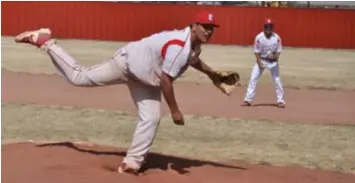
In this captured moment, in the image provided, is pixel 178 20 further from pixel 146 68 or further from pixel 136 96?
pixel 146 68

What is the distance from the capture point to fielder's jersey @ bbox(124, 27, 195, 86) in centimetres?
791

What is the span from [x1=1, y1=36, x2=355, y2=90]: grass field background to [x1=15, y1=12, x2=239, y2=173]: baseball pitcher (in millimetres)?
14437

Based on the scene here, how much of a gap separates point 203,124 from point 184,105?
2.92m

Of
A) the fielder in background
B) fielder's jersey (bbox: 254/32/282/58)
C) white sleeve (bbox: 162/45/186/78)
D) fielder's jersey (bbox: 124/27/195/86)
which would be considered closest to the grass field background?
the fielder in background

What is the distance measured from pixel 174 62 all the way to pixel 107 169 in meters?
1.39

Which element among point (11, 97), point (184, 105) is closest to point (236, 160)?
point (184, 105)

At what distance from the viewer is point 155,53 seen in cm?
813

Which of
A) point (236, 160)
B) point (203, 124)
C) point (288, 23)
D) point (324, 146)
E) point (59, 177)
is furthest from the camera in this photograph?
point (288, 23)

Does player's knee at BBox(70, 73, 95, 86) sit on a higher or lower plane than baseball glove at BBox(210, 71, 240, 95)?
higher

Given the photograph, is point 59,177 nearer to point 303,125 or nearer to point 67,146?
point 67,146

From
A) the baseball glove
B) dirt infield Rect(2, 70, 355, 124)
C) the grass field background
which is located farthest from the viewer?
the grass field background

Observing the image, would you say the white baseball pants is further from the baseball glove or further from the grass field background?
the grass field background

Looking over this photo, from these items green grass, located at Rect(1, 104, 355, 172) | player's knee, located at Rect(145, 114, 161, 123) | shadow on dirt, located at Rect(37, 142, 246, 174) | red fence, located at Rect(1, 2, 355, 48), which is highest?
player's knee, located at Rect(145, 114, 161, 123)

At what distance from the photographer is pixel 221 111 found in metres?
15.7
